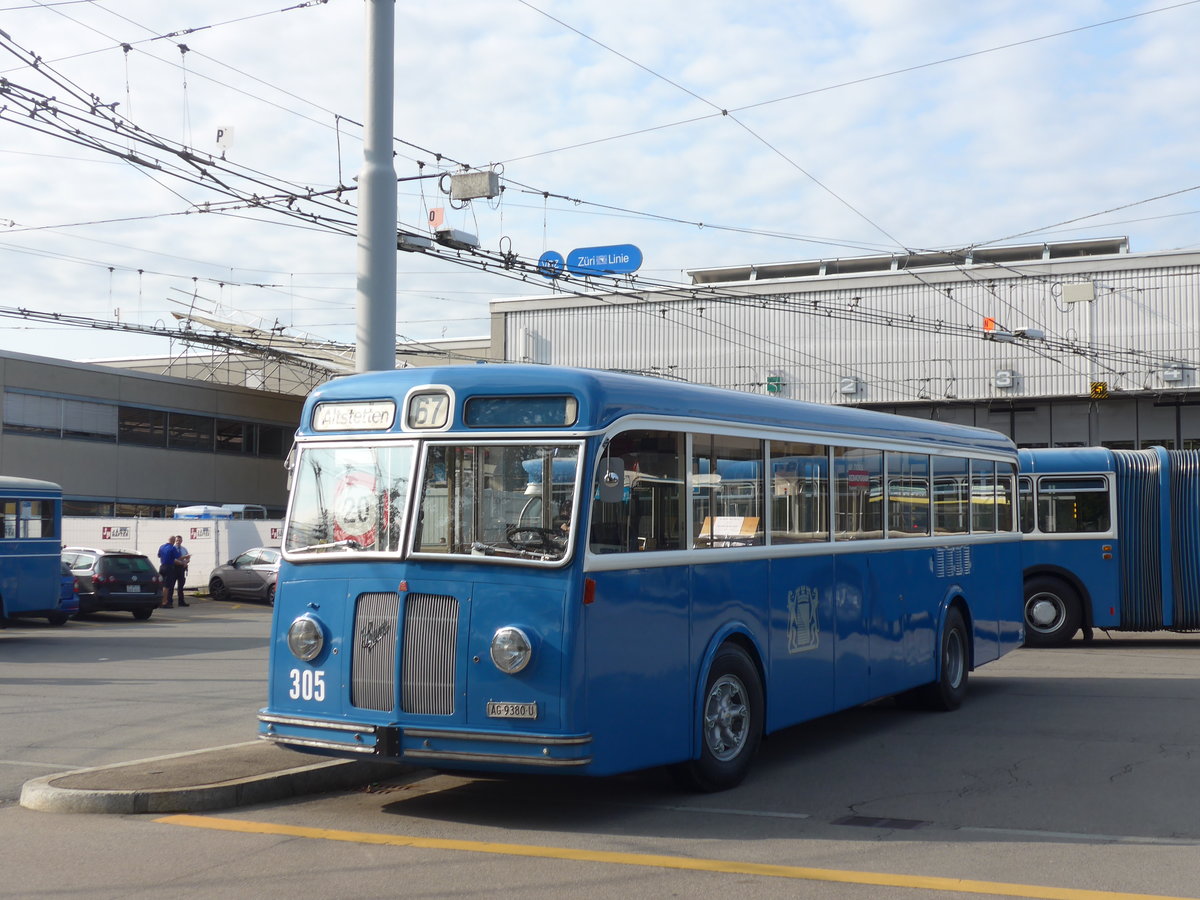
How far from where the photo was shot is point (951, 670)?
1353cm

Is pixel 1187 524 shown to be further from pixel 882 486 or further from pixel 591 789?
pixel 591 789

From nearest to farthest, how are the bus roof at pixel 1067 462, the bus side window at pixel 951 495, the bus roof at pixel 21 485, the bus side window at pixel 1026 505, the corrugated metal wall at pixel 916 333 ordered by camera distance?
the bus side window at pixel 951 495
the bus side window at pixel 1026 505
the bus roof at pixel 1067 462
the bus roof at pixel 21 485
the corrugated metal wall at pixel 916 333

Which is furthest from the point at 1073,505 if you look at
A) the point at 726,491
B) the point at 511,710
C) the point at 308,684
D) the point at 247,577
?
the point at 247,577

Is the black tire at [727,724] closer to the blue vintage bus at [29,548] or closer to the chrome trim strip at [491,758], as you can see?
the chrome trim strip at [491,758]

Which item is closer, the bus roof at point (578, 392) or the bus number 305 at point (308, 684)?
the bus roof at point (578, 392)

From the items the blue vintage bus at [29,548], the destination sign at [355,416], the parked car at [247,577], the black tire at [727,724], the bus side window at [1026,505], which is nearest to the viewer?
the destination sign at [355,416]

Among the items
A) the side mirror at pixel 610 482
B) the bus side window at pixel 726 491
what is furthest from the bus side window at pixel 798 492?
the side mirror at pixel 610 482

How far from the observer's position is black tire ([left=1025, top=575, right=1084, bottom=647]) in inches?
786

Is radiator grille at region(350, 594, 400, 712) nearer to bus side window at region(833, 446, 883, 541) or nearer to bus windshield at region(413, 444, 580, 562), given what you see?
bus windshield at region(413, 444, 580, 562)

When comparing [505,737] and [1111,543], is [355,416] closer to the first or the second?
[505,737]

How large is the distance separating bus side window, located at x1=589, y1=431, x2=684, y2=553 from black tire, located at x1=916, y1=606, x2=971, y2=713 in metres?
5.48

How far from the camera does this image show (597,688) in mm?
7809

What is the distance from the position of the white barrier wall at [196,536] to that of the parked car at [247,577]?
2.18 m

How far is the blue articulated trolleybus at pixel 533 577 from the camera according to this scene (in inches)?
306
